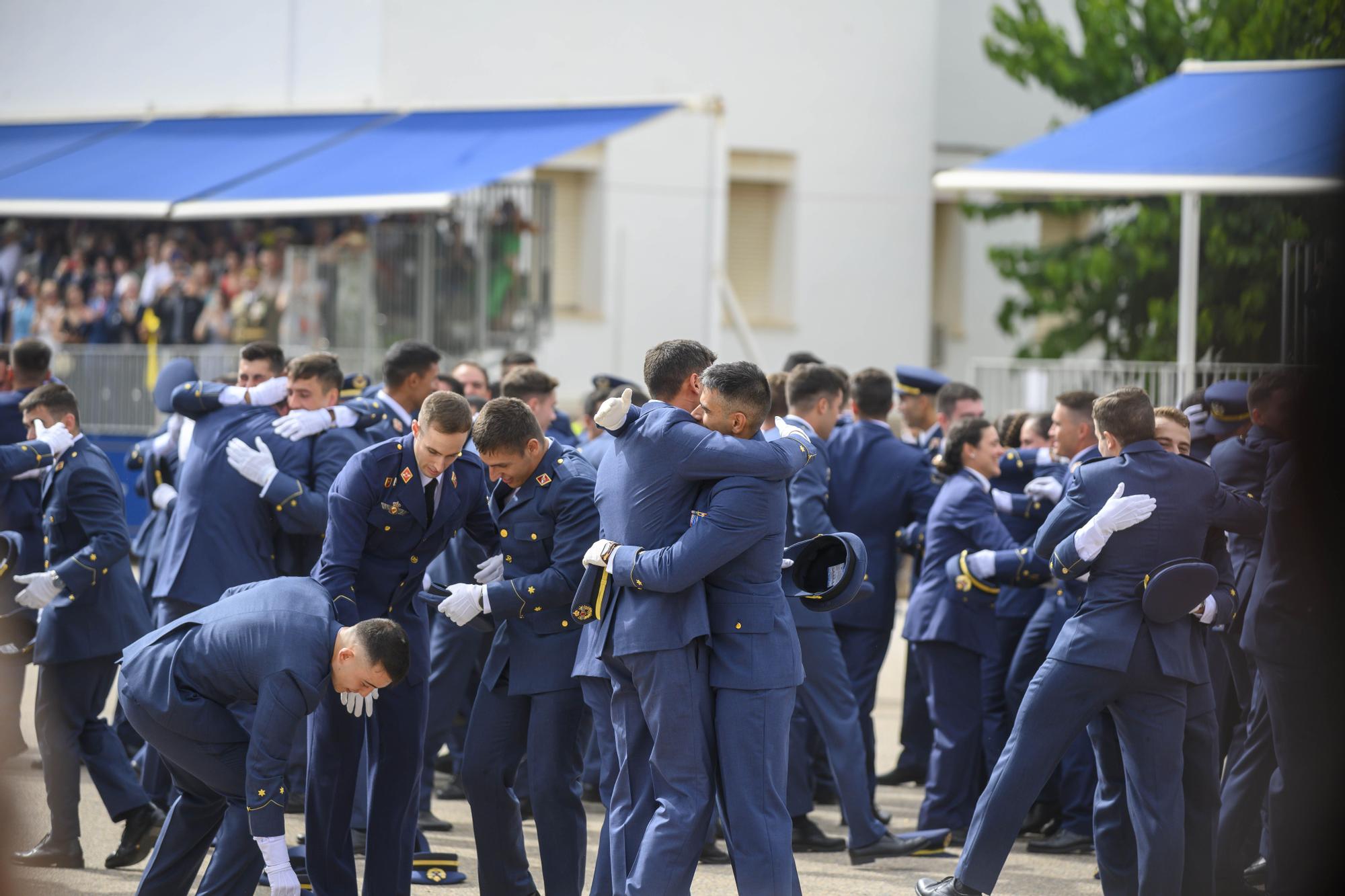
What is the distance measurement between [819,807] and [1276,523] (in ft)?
9.44

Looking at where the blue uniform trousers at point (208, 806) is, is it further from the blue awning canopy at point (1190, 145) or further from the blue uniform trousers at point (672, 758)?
the blue awning canopy at point (1190, 145)

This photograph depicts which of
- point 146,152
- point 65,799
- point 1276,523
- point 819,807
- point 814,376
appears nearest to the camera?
point 1276,523

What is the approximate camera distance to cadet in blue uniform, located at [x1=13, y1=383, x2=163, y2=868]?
21.7 feet

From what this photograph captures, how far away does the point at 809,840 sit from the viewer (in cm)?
712

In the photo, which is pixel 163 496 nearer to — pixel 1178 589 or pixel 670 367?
pixel 670 367

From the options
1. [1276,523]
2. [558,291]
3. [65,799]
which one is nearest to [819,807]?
[1276,523]

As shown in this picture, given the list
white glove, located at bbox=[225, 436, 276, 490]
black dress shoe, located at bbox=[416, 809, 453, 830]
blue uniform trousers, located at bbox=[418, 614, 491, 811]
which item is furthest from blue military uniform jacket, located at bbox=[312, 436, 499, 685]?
black dress shoe, located at bbox=[416, 809, 453, 830]

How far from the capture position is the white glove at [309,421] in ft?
22.4

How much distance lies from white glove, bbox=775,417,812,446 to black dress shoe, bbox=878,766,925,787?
3.45 m

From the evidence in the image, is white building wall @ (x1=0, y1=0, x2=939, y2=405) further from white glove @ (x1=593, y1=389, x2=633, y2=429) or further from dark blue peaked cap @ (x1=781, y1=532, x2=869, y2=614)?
white glove @ (x1=593, y1=389, x2=633, y2=429)

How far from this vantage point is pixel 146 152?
61.0 ft

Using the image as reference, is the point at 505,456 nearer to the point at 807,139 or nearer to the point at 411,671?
the point at 411,671

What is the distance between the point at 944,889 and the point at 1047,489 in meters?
2.07

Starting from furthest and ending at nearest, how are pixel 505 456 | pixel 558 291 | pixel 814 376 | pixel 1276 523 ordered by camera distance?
pixel 558 291, pixel 814 376, pixel 1276 523, pixel 505 456
